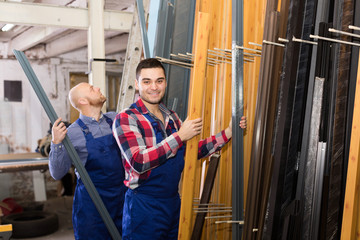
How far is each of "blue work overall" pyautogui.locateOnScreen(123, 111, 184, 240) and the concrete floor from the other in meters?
2.81

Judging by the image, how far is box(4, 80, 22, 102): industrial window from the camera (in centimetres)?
641

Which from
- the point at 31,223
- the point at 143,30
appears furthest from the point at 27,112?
the point at 143,30

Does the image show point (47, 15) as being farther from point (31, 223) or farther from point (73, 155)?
point (31, 223)

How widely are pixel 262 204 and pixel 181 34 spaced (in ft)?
3.94

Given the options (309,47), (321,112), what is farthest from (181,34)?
(321,112)

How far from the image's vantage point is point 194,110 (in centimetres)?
174

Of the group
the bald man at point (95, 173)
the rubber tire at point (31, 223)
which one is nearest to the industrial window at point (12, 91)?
the rubber tire at point (31, 223)

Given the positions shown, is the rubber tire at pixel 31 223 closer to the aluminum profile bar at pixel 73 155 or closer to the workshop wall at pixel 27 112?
the workshop wall at pixel 27 112

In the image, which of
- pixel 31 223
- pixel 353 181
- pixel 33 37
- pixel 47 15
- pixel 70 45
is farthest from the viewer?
pixel 70 45

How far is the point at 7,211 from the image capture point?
511 centimetres

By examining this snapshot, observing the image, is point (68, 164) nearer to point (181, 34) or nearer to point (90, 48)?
point (181, 34)

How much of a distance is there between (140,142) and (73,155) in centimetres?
64

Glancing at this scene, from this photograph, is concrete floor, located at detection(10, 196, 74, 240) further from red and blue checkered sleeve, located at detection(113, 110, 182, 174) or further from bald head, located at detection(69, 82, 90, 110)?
red and blue checkered sleeve, located at detection(113, 110, 182, 174)

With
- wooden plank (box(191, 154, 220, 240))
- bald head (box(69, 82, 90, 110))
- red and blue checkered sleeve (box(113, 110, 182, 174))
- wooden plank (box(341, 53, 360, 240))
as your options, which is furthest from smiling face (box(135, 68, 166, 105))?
wooden plank (box(341, 53, 360, 240))
